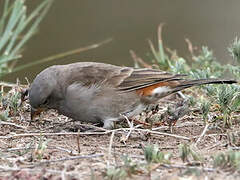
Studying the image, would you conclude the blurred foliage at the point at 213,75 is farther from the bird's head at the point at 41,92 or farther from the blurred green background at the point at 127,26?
the blurred green background at the point at 127,26

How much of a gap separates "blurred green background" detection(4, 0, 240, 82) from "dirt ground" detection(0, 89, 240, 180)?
579 cm

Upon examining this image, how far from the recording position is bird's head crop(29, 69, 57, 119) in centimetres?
606

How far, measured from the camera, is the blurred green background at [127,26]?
13.3 metres

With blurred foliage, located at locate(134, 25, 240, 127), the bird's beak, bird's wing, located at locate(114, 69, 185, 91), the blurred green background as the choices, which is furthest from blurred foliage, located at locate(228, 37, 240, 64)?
the blurred green background

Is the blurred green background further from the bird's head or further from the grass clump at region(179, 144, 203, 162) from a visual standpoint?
the grass clump at region(179, 144, 203, 162)

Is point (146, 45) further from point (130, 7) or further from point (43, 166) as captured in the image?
point (43, 166)

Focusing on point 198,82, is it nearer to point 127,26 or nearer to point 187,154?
point 187,154

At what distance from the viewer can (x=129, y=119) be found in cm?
627

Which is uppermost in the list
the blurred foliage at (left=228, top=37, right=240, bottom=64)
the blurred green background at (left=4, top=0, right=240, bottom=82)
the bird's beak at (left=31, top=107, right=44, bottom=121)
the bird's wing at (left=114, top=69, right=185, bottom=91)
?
the blurred green background at (left=4, top=0, right=240, bottom=82)

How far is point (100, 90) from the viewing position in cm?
620

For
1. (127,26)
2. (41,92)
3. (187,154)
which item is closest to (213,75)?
(41,92)

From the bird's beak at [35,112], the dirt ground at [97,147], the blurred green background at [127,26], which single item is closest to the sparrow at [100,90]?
the bird's beak at [35,112]

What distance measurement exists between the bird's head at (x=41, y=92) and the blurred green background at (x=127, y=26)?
5569 millimetres

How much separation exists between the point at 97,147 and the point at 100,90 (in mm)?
974
